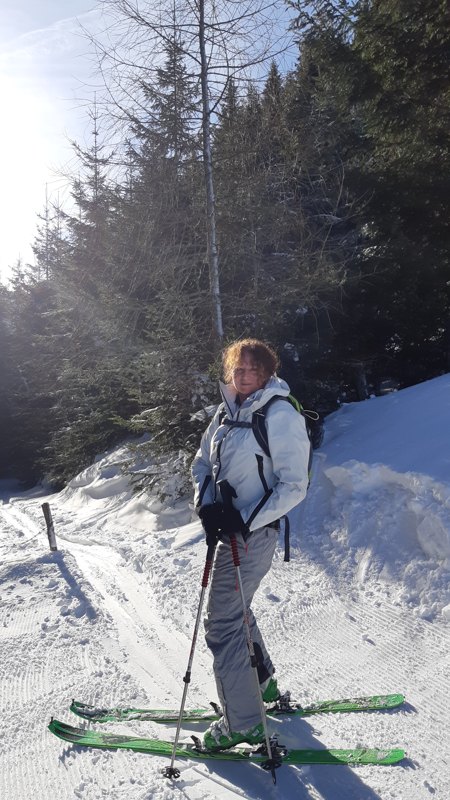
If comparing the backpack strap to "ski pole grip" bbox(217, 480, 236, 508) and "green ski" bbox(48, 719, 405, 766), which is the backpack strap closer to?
"ski pole grip" bbox(217, 480, 236, 508)

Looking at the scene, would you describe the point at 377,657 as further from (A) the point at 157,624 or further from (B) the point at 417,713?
(A) the point at 157,624

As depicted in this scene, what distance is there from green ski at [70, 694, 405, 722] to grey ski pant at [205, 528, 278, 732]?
19.1 inches

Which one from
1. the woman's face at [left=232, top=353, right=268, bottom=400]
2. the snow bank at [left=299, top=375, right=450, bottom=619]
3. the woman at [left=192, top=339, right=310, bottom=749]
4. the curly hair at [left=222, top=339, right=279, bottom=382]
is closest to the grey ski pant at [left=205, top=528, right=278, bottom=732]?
the woman at [left=192, top=339, right=310, bottom=749]

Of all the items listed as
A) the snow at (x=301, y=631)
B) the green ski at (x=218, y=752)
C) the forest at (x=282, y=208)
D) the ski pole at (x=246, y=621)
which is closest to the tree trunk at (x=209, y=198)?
the forest at (x=282, y=208)

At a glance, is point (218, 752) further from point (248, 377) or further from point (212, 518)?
point (248, 377)

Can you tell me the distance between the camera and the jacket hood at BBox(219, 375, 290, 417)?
3.22 metres

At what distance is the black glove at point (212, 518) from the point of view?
3.13 m

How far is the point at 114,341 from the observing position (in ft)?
37.5

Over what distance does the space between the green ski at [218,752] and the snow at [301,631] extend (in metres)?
0.05

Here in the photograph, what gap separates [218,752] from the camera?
328 cm

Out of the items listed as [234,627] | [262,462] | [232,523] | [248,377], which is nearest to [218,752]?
[234,627]

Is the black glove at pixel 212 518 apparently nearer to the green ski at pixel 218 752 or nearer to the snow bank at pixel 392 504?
the green ski at pixel 218 752

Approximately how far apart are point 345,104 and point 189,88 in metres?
3.06

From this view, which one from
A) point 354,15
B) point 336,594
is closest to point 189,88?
point 354,15
